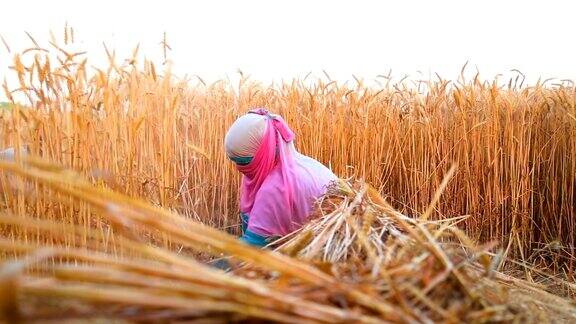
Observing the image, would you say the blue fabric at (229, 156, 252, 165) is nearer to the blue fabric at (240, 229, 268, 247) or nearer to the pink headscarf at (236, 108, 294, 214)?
the pink headscarf at (236, 108, 294, 214)

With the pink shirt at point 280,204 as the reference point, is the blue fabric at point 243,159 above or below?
above

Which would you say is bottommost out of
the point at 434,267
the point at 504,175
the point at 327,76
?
the point at 504,175

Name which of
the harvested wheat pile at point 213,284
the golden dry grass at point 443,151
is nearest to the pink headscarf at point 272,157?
the golden dry grass at point 443,151

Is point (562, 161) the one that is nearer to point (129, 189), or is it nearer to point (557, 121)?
point (557, 121)

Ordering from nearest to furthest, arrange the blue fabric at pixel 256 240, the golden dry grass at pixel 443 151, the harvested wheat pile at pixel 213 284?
1. the harvested wheat pile at pixel 213 284
2. the blue fabric at pixel 256 240
3. the golden dry grass at pixel 443 151

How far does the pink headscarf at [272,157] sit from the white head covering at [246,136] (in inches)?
0.8

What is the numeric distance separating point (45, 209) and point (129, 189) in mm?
262

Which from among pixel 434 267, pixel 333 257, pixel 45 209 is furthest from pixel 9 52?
pixel 434 267

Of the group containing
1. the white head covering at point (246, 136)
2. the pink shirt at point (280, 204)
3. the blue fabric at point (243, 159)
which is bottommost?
the pink shirt at point (280, 204)

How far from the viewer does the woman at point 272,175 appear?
2609mm

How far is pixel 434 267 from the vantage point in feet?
3.33

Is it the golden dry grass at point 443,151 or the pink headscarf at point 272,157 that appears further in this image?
the golden dry grass at point 443,151

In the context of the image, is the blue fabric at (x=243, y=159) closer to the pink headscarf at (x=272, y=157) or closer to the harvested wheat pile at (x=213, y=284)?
Result: the pink headscarf at (x=272, y=157)

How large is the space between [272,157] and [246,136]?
A: 0.14m
